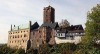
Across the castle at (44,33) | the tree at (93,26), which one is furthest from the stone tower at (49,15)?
the tree at (93,26)

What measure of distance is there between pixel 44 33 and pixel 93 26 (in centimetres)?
3903

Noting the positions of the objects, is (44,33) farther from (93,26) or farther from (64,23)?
(93,26)

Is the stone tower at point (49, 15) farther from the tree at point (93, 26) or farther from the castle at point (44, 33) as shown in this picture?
the tree at point (93, 26)

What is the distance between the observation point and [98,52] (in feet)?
201

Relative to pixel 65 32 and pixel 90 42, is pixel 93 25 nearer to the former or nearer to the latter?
pixel 90 42

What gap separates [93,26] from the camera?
229 feet

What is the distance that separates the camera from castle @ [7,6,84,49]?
101438 millimetres

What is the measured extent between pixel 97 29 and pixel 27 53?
4236 centimetres

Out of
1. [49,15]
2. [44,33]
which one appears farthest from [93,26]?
[49,15]

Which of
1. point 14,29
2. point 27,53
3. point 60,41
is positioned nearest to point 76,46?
point 60,41

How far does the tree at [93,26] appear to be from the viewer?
68812 millimetres

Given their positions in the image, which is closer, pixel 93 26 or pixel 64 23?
pixel 93 26

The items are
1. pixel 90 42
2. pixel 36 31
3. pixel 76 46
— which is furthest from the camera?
pixel 36 31

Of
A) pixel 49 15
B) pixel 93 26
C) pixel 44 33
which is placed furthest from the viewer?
pixel 49 15
